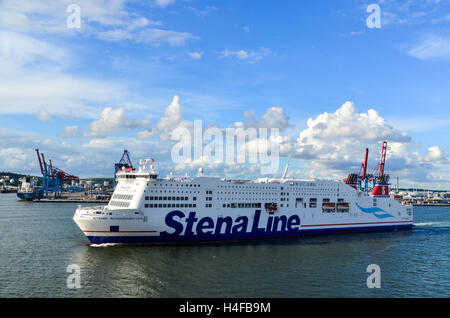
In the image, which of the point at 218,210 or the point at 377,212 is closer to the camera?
the point at 218,210

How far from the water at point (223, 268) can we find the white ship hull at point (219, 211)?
142cm

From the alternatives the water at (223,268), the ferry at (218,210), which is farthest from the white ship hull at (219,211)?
the water at (223,268)

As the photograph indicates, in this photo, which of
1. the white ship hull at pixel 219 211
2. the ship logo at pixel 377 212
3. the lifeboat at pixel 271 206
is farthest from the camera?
the ship logo at pixel 377 212

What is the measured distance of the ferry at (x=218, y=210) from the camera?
26.6 meters

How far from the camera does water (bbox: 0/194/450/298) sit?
1794cm

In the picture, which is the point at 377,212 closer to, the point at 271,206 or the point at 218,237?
the point at 271,206

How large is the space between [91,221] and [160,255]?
6572 mm

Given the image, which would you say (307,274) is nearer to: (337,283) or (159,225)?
(337,283)

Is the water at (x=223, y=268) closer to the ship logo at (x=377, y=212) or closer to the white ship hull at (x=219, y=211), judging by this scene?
the white ship hull at (x=219, y=211)

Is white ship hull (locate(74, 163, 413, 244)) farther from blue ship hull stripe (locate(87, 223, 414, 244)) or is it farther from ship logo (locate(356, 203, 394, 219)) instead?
ship logo (locate(356, 203, 394, 219))

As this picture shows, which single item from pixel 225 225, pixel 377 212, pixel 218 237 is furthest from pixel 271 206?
pixel 377 212

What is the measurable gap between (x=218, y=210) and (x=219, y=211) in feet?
0.45

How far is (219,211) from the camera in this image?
29.8 metres

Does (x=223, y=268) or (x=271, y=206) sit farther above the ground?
(x=271, y=206)
